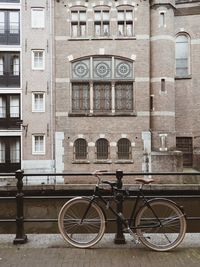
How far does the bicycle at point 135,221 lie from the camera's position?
3.75m

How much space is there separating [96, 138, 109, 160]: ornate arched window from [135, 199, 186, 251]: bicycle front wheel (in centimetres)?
1479

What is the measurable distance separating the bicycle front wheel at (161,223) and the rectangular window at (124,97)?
15.2 metres

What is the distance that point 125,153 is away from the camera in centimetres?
1875

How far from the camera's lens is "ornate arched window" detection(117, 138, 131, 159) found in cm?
1872

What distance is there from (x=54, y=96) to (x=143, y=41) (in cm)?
649

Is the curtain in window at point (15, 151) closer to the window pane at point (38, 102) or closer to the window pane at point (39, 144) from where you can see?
the window pane at point (39, 144)

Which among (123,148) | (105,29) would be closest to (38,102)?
(123,148)

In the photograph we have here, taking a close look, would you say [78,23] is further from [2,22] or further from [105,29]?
[2,22]

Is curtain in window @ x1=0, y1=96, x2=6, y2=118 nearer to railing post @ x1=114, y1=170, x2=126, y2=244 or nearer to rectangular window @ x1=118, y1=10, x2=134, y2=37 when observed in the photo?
rectangular window @ x1=118, y1=10, x2=134, y2=37

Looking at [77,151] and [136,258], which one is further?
[77,151]

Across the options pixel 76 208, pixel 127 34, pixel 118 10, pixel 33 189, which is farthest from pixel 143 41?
pixel 76 208

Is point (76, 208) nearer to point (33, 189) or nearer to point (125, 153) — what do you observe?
point (33, 189)

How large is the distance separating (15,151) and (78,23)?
897 centimetres

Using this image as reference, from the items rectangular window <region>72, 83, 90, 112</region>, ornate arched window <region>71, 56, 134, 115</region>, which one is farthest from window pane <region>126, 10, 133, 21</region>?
rectangular window <region>72, 83, 90, 112</region>
